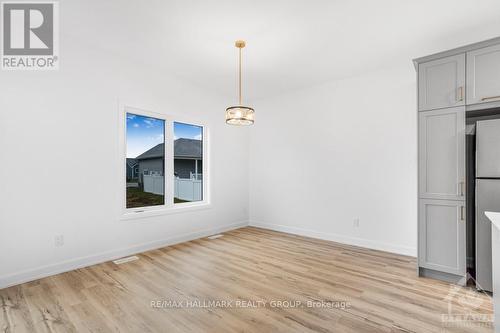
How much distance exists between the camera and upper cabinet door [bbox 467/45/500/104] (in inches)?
101

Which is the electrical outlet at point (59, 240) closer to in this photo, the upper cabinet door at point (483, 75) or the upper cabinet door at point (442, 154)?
the upper cabinet door at point (442, 154)

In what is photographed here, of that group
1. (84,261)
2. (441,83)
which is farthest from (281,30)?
(84,261)

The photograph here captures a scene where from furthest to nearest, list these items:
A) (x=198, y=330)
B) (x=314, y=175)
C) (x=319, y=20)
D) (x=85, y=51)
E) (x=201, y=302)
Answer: (x=314, y=175) → (x=85, y=51) → (x=319, y=20) → (x=201, y=302) → (x=198, y=330)

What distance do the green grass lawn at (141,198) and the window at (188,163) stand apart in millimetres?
332

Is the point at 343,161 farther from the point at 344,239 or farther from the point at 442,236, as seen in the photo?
the point at 442,236

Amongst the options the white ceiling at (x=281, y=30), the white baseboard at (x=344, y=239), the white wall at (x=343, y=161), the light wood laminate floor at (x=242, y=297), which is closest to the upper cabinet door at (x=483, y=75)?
the white ceiling at (x=281, y=30)

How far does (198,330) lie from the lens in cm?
199

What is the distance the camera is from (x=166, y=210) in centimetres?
423

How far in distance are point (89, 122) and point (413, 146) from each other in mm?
4614

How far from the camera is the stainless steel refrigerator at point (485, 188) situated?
2.52 meters

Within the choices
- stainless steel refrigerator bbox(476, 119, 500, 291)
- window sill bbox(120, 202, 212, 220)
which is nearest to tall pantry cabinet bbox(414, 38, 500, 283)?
stainless steel refrigerator bbox(476, 119, 500, 291)

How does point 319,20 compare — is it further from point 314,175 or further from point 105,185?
point 105,185

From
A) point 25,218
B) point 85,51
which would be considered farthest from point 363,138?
point 25,218

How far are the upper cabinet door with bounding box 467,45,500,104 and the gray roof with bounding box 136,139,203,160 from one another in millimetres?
4177
